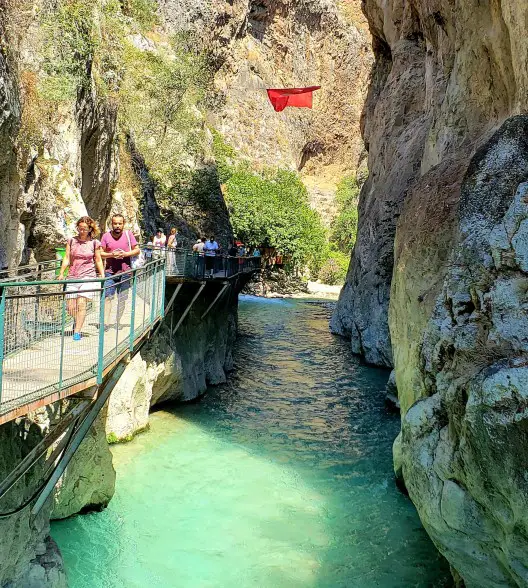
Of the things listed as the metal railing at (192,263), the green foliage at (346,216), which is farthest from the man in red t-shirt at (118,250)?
the green foliage at (346,216)

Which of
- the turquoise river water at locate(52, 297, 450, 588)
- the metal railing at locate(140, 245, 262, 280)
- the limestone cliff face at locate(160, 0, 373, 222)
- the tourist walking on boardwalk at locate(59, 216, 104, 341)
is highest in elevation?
the limestone cliff face at locate(160, 0, 373, 222)

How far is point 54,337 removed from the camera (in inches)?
240

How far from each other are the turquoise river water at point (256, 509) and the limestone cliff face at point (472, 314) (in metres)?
1.53

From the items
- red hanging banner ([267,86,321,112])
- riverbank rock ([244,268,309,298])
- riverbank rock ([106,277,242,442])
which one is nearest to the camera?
riverbank rock ([106,277,242,442])

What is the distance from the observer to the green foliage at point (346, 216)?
64562mm

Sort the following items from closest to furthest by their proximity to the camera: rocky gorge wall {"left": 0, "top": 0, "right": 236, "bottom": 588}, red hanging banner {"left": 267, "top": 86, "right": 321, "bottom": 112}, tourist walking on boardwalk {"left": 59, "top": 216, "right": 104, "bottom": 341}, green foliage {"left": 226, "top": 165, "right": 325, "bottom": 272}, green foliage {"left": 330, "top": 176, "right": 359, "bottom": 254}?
1. rocky gorge wall {"left": 0, "top": 0, "right": 236, "bottom": 588}
2. tourist walking on boardwalk {"left": 59, "top": 216, "right": 104, "bottom": 341}
3. red hanging banner {"left": 267, "top": 86, "right": 321, "bottom": 112}
4. green foliage {"left": 226, "top": 165, "right": 325, "bottom": 272}
5. green foliage {"left": 330, "top": 176, "right": 359, "bottom": 254}

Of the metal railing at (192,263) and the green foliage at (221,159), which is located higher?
the green foliage at (221,159)

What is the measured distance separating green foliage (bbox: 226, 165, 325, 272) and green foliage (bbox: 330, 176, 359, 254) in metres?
10.4

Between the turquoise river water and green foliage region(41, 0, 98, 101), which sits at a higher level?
green foliage region(41, 0, 98, 101)

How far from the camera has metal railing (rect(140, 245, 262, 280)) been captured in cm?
1416

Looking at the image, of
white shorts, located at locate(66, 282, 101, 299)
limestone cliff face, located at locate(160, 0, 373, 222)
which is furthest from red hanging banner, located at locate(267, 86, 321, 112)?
white shorts, located at locate(66, 282, 101, 299)

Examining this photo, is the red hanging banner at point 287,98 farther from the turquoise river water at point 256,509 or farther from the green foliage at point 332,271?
the turquoise river water at point 256,509

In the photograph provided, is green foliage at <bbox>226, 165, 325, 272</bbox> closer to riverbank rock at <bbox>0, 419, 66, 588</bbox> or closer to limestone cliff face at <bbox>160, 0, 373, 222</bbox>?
limestone cliff face at <bbox>160, 0, 373, 222</bbox>

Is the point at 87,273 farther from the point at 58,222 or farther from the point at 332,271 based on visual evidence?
the point at 332,271
